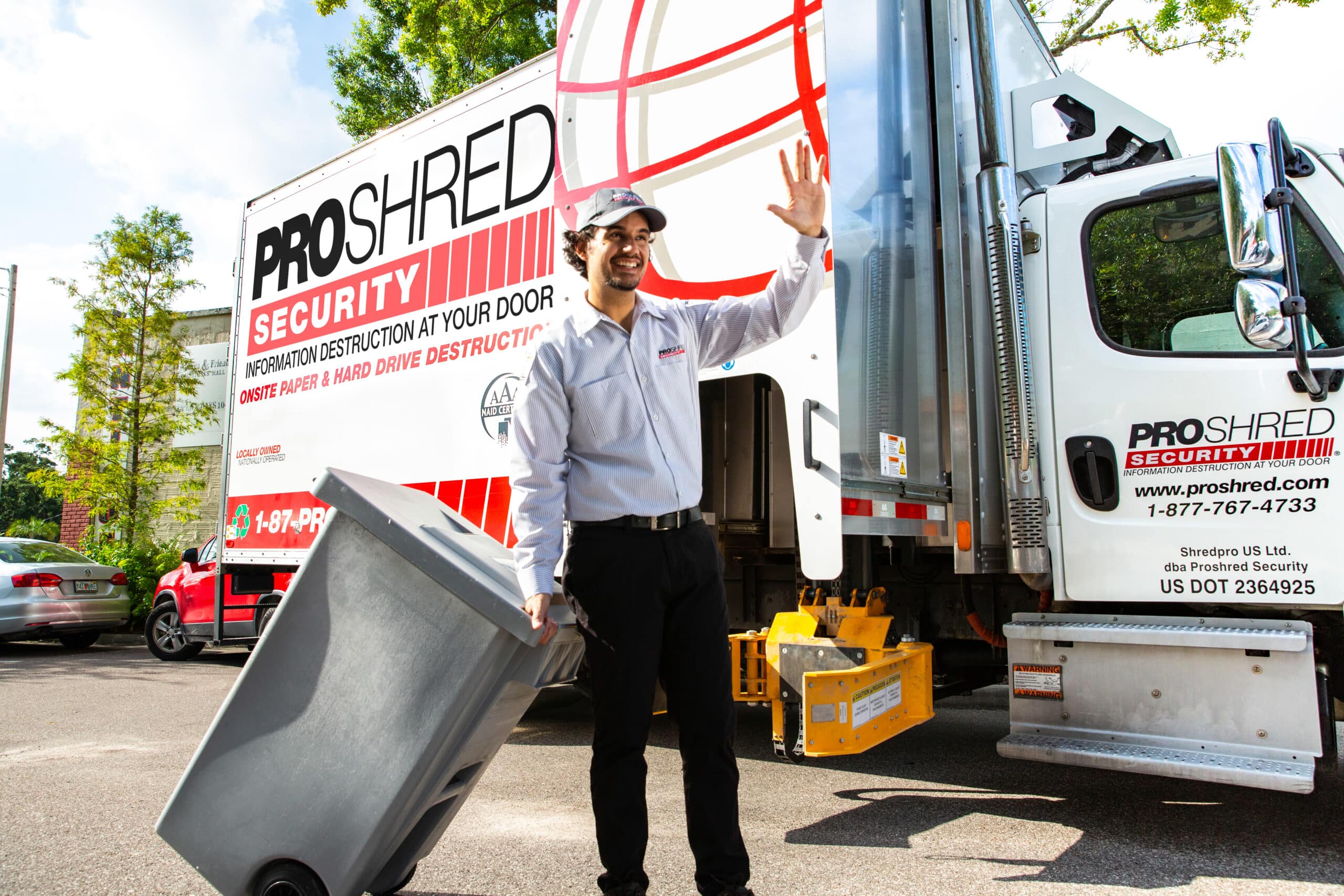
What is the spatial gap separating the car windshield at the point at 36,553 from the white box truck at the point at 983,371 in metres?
8.39

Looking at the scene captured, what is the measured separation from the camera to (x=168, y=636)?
9648 mm

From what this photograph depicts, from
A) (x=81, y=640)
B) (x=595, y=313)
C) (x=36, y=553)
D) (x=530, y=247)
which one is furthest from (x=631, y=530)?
(x=81, y=640)

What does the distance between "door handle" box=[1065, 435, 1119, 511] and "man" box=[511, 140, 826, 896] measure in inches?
62.7

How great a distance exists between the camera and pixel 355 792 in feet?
7.56

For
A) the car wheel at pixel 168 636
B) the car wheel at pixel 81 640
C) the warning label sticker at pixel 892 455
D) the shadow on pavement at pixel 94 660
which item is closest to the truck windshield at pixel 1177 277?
the warning label sticker at pixel 892 455

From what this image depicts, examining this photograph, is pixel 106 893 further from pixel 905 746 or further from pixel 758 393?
pixel 905 746

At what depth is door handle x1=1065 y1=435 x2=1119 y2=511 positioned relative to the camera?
11.6 ft

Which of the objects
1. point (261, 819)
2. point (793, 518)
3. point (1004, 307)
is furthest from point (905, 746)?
point (261, 819)

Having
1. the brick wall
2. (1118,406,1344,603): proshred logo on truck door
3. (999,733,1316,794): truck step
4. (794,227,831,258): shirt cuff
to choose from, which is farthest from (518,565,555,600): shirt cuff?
the brick wall

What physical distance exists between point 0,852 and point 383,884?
1.58 meters

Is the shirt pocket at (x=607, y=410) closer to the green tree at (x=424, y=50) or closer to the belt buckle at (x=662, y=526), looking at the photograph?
the belt buckle at (x=662, y=526)

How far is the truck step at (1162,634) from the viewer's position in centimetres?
310

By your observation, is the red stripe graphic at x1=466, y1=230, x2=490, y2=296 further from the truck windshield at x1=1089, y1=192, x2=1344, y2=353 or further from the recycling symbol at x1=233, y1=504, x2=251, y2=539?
the truck windshield at x1=1089, y1=192, x2=1344, y2=353

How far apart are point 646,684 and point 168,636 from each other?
894 cm
